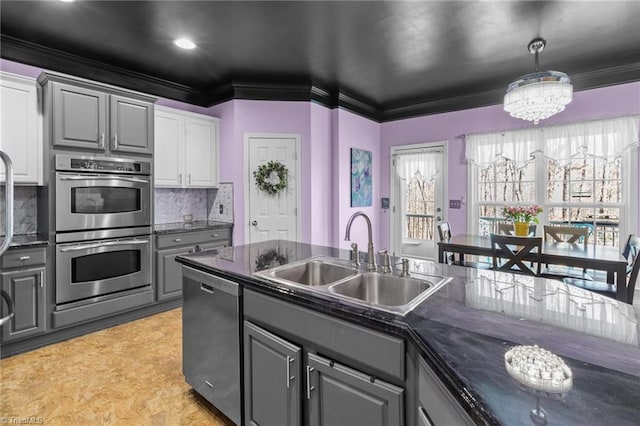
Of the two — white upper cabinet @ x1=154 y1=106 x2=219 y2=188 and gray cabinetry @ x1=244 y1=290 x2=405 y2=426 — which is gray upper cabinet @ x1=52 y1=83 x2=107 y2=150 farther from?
gray cabinetry @ x1=244 y1=290 x2=405 y2=426

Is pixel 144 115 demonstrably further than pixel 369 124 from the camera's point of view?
No

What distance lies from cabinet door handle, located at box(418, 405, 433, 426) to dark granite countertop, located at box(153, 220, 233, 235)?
3295 millimetres

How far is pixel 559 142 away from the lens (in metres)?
4.04

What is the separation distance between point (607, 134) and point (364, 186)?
3.02 m

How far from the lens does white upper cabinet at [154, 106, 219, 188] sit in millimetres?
3865

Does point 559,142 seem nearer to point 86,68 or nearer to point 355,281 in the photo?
point 355,281

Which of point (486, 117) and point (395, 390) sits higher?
point (486, 117)

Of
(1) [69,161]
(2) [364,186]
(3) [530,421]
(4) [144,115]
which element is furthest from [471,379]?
(2) [364,186]

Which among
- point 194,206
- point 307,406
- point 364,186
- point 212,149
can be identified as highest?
point 212,149

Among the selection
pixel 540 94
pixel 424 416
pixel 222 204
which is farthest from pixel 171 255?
pixel 540 94

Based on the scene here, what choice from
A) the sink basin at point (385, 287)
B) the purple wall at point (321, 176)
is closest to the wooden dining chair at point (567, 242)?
the sink basin at point (385, 287)

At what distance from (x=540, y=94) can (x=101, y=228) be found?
4.11 m

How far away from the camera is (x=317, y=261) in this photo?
199 cm

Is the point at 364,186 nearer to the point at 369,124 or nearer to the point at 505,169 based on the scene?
the point at 369,124
